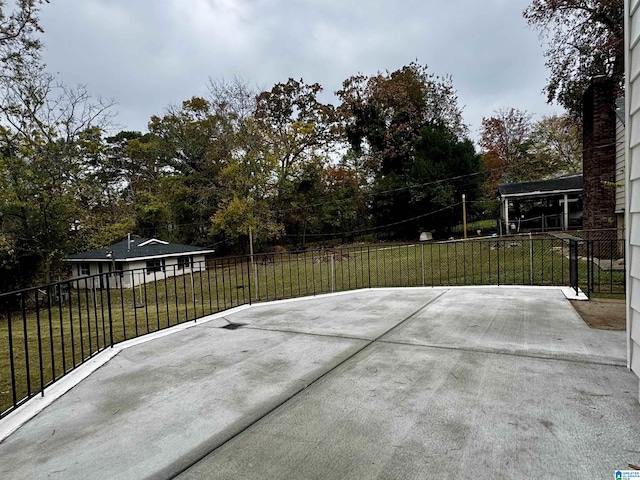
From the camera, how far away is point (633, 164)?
188 cm

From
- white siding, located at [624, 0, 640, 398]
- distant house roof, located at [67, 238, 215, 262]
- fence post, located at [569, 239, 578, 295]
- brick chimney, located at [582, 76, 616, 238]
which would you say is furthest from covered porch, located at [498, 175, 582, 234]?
distant house roof, located at [67, 238, 215, 262]

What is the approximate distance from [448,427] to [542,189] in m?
16.9

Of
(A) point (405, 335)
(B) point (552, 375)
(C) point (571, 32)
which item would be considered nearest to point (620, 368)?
(B) point (552, 375)

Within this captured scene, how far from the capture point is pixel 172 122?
20438mm

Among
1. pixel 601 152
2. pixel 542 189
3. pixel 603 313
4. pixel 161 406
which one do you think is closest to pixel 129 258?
pixel 161 406

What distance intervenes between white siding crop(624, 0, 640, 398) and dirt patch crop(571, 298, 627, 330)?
1.75m

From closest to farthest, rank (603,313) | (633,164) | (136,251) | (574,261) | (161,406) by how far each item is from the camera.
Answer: (633,164), (161,406), (603,313), (574,261), (136,251)

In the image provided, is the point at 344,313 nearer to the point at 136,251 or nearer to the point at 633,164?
the point at 633,164

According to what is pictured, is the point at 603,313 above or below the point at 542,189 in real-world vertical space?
below

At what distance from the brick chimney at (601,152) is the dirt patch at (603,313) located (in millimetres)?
5765

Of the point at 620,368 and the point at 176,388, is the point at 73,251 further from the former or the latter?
the point at 620,368

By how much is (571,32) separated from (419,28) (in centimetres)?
Result: 557

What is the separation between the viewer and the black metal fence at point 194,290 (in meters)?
3.00

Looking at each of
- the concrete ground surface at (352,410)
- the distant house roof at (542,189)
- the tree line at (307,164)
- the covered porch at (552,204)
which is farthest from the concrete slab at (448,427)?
the distant house roof at (542,189)
